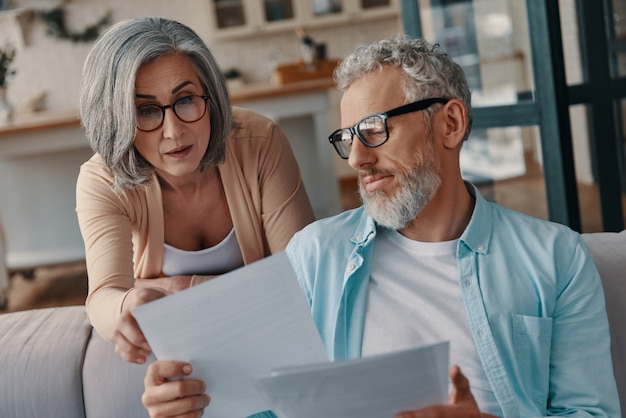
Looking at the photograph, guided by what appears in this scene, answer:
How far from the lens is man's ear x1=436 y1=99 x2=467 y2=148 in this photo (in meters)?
1.52

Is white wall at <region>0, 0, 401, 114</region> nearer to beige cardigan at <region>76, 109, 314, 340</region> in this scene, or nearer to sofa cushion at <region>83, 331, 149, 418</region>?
beige cardigan at <region>76, 109, 314, 340</region>

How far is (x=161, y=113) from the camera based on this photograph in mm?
1693

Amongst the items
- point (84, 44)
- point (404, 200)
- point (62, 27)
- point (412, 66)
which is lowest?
point (404, 200)

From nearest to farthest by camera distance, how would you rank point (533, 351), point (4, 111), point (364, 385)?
1. point (364, 385)
2. point (533, 351)
3. point (4, 111)

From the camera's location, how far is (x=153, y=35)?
169cm

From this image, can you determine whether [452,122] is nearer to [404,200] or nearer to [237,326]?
[404,200]

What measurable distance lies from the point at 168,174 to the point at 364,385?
93 centimetres

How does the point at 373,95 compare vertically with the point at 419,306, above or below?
above

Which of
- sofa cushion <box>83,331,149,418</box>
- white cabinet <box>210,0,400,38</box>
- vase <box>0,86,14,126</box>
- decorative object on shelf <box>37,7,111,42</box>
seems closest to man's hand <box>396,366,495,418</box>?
sofa cushion <box>83,331,149,418</box>

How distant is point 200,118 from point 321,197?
398cm

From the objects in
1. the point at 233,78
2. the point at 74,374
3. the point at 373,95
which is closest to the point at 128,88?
the point at 373,95

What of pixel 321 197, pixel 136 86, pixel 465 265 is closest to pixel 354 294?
pixel 465 265

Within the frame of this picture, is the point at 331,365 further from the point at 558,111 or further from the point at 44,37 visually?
the point at 44,37

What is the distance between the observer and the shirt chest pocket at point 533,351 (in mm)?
1406
